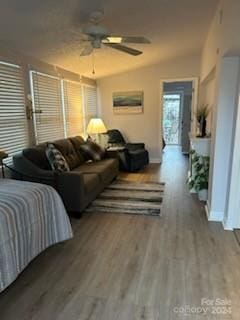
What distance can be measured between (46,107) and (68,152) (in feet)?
2.99

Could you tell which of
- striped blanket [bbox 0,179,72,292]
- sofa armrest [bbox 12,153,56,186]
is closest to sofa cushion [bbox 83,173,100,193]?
sofa armrest [bbox 12,153,56,186]

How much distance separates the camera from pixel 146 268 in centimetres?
228

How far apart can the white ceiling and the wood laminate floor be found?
2.47m

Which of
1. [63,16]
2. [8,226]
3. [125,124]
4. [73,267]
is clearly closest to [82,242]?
[73,267]

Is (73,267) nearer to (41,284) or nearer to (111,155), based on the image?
(41,284)

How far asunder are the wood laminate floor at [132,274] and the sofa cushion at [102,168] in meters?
0.94

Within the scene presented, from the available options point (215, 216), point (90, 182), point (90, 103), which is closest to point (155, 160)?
point (90, 103)

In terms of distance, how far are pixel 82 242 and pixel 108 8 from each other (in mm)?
2630

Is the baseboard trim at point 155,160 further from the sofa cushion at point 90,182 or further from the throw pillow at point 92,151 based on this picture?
the sofa cushion at point 90,182

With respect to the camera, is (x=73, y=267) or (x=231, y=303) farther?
(x=73, y=267)

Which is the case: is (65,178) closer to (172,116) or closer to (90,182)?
(90,182)

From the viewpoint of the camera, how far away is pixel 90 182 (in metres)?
3.55

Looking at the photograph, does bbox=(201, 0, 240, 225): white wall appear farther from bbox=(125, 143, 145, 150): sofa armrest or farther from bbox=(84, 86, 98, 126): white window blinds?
bbox=(84, 86, 98, 126): white window blinds

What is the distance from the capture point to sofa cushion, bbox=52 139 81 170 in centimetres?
420
